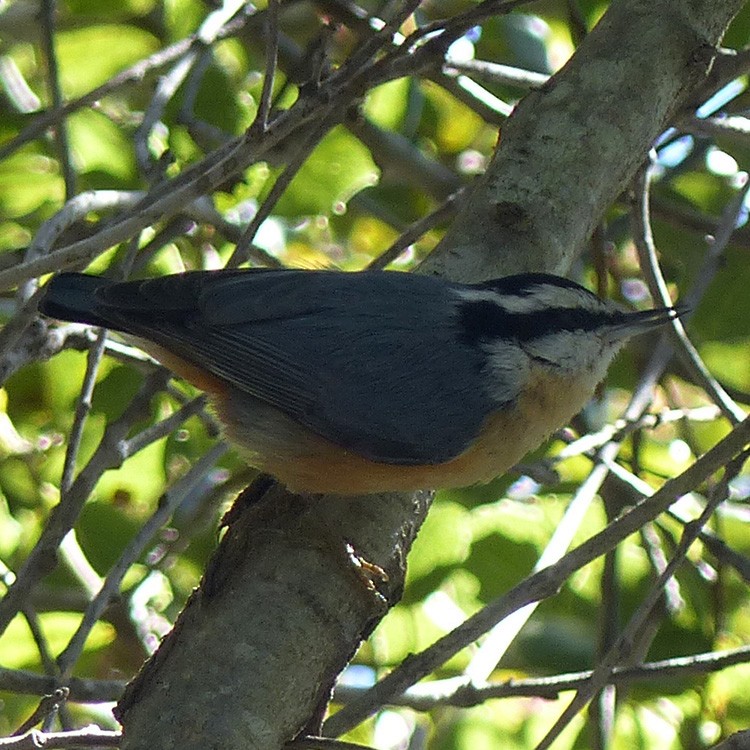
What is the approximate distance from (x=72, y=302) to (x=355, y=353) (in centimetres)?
55

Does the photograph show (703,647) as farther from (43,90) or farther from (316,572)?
(43,90)

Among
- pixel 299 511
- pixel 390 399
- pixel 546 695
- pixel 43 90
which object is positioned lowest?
pixel 546 695

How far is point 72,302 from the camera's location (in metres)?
2.30

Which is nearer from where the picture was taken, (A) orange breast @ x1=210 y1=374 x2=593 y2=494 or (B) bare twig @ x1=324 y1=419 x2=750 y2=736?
(B) bare twig @ x1=324 y1=419 x2=750 y2=736

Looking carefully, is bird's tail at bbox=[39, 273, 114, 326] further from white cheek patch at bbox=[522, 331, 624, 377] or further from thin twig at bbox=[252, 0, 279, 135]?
white cheek patch at bbox=[522, 331, 624, 377]

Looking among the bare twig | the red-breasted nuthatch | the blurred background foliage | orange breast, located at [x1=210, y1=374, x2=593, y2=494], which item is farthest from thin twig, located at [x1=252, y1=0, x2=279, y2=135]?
the bare twig

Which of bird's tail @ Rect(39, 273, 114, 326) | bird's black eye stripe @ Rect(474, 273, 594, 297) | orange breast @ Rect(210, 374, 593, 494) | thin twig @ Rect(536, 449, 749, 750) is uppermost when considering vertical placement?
bird's tail @ Rect(39, 273, 114, 326)

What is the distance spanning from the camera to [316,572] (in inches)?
72.9

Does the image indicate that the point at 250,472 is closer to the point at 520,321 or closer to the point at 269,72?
the point at 520,321

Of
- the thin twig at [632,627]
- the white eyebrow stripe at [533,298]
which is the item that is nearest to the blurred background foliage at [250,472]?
the white eyebrow stripe at [533,298]

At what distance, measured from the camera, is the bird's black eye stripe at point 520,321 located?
2.37 m

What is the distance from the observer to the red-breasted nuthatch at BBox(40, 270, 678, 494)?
2.32m

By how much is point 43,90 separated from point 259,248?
113 centimetres

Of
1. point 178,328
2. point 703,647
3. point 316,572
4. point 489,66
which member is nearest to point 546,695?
point 316,572
